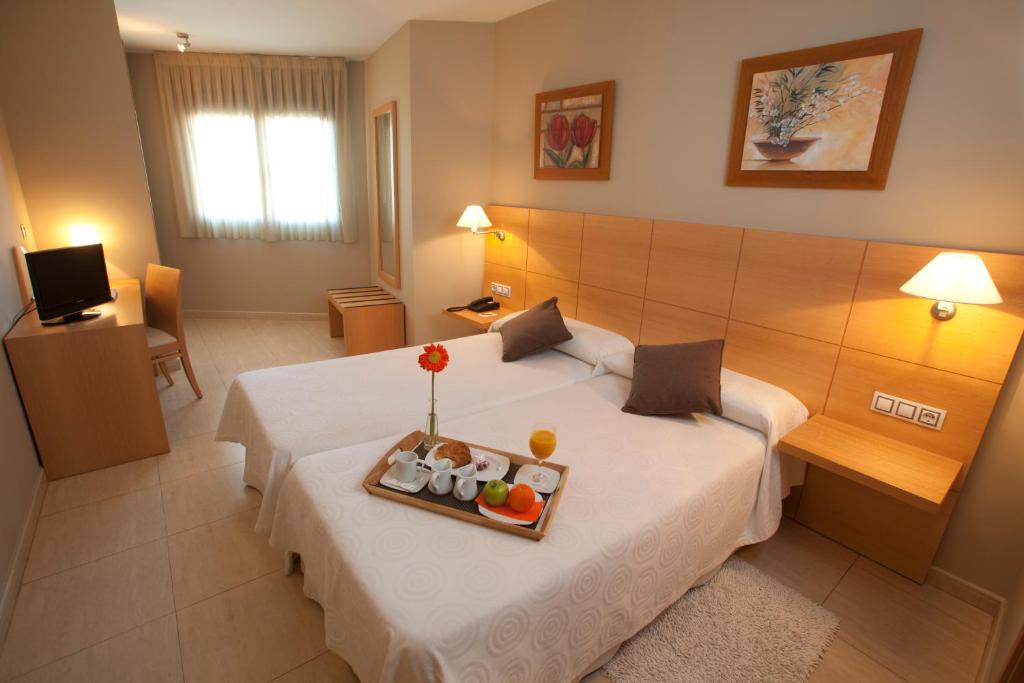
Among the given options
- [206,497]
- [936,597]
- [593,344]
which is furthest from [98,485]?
[936,597]

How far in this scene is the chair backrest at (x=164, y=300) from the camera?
3422 mm

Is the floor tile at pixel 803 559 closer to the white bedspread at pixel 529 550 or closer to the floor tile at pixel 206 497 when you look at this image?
the white bedspread at pixel 529 550

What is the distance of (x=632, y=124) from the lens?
2.98 metres

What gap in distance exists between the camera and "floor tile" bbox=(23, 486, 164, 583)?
2.12 meters

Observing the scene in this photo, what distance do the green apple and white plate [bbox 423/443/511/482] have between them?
0.13 metres

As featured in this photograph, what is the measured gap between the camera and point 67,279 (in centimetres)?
283

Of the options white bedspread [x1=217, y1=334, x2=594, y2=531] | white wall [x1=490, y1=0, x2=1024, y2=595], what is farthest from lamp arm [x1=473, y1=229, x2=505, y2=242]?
white bedspread [x1=217, y1=334, x2=594, y2=531]

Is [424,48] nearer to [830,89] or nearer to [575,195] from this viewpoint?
[575,195]

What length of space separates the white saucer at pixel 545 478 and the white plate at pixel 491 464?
6cm

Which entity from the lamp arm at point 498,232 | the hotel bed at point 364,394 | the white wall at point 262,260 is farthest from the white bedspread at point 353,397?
the white wall at point 262,260

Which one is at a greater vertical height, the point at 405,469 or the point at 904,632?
the point at 405,469

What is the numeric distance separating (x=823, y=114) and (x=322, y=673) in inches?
116

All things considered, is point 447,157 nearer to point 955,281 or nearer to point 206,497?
point 206,497

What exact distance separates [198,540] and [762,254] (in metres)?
2.94
